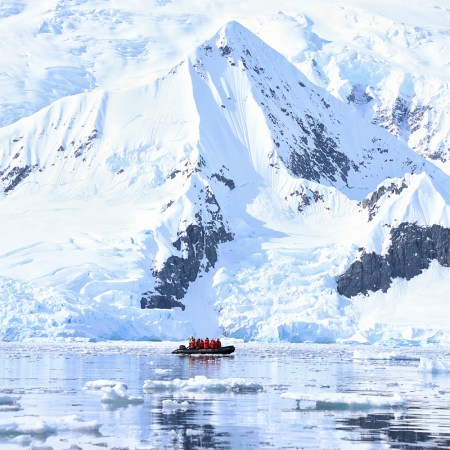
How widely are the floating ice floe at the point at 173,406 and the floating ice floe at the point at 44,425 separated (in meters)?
6.16

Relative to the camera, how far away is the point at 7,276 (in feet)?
623

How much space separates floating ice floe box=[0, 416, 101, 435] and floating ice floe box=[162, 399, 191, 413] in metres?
6.16

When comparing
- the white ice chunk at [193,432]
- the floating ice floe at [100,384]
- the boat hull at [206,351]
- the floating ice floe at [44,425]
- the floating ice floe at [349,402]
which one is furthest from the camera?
the boat hull at [206,351]

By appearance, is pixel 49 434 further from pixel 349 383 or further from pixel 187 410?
pixel 349 383

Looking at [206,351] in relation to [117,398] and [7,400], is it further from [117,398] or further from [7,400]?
[7,400]

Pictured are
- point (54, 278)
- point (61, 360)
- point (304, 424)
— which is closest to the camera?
point (304, 424)

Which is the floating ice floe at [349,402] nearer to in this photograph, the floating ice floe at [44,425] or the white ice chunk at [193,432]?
the white ice chunk at [193,432]

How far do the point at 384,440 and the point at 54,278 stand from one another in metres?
150

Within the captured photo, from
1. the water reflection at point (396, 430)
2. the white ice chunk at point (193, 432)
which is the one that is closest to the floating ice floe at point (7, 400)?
the white ice chunk at point (193, 432)

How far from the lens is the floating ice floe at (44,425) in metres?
43.2

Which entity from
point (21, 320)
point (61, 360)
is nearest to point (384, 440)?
point (61, 360)

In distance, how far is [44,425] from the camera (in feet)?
143

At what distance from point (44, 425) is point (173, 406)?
34.3 ft

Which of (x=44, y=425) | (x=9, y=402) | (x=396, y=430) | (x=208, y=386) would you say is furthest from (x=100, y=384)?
(x=396, y=430)
